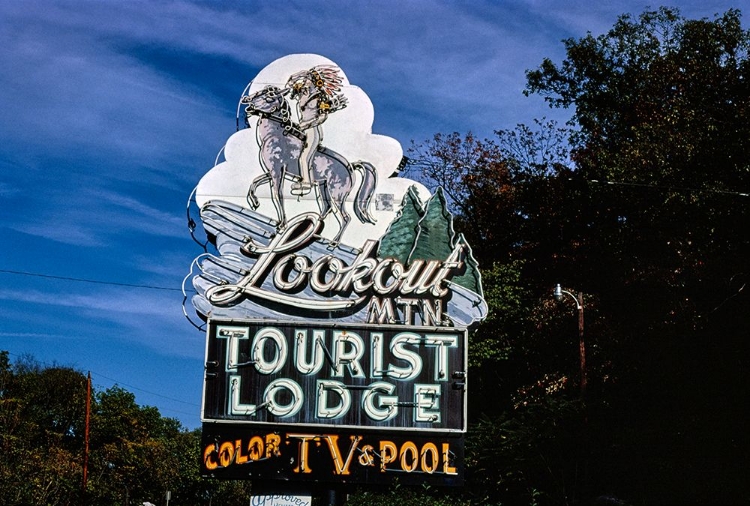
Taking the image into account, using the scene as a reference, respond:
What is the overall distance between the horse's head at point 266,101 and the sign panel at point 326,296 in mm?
30

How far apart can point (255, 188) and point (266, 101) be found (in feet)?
6.95

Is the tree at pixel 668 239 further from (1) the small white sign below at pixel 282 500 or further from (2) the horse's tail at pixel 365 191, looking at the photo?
(1) the small white sign below at pixel 282 500

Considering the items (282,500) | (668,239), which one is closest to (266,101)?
(282,500)

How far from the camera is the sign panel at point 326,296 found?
18.4m

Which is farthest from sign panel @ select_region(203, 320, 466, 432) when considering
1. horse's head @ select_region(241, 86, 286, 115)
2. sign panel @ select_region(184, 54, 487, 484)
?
horse's head @ select_region(241, 86, 286, 115)

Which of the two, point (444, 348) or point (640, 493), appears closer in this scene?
point (444, 348)

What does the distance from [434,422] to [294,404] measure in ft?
9.47

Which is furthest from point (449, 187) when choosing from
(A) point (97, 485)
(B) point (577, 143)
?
(A) point (97, 485)

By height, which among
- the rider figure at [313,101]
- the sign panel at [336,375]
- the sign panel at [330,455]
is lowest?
the sign panel at [330,455]

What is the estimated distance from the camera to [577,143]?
135 ft

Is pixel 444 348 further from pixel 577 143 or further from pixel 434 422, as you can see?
pixel 577 143

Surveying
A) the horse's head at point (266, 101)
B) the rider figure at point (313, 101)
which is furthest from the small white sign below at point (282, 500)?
the horse's head at point (266, 101)

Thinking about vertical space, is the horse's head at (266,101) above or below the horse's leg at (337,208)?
above

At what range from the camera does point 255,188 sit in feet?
66.7
